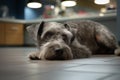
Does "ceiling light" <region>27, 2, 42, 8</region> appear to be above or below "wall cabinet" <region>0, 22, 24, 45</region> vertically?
above

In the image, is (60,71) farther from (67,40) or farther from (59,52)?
(67,40)

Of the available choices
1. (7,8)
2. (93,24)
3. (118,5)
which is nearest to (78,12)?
(118,5)

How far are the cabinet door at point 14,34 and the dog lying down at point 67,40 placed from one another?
5.10 m

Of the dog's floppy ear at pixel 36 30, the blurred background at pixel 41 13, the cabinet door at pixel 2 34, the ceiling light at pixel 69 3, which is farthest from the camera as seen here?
the cabinet door at pixel 2 34

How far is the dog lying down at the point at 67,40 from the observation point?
2.81 meters

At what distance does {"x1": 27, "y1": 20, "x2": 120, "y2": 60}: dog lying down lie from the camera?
281 cm

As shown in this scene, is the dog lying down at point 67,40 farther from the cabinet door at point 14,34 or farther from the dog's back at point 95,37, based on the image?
the cabinet door at point 14,34

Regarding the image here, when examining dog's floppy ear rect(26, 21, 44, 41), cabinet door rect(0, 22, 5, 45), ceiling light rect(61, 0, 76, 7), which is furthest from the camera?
cabinet door rect(0, 22, 5, 45)

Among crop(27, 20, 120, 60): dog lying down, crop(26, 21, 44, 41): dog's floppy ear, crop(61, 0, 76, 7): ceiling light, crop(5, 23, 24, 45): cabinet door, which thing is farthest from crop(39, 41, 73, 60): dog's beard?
crop(5, 23, 24, 45): cabinet door

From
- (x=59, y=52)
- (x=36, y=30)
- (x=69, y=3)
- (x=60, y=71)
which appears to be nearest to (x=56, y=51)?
(x=59, y=52)

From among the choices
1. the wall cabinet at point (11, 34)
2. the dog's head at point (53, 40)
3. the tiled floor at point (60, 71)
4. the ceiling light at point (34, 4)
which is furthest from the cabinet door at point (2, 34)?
the tiled floor at point (60, 71)

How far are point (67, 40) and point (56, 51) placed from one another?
35cm

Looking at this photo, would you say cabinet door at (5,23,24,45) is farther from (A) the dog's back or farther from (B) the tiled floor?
(B) the tiled floor

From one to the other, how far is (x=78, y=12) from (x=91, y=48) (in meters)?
4.10
